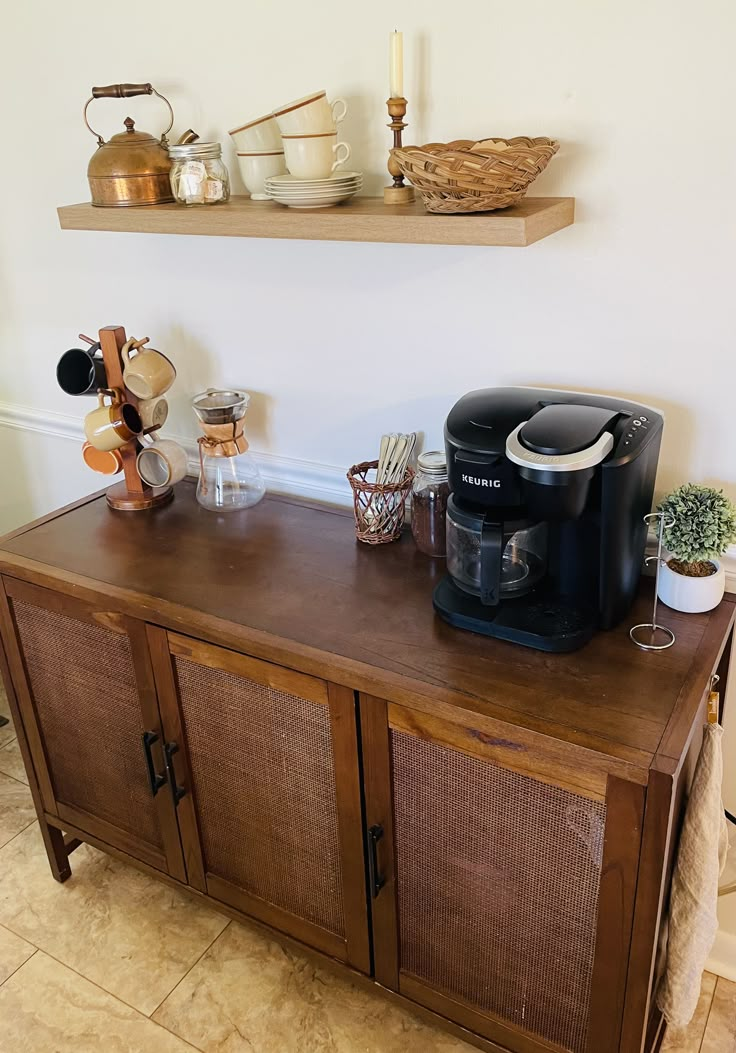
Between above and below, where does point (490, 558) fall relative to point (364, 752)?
above

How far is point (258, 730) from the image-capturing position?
1.51 meters

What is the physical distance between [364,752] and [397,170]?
91 centimetres

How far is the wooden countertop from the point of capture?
3.98 feet

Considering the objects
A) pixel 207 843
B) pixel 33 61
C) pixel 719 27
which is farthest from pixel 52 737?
pixel 719 27

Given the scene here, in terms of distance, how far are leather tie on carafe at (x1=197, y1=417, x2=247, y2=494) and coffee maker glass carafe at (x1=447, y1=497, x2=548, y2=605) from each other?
58 cm

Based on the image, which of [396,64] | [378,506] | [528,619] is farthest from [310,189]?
[528,619]

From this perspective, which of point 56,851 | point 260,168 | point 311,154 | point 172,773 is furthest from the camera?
point 56,851

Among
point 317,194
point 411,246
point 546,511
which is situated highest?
point 317,194

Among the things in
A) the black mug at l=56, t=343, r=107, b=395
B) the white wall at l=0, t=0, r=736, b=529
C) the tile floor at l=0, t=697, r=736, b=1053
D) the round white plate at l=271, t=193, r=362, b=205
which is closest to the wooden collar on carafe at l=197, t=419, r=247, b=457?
the white wall at l=0, t=0, r=736, b=529

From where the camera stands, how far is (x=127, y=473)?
6.22ft

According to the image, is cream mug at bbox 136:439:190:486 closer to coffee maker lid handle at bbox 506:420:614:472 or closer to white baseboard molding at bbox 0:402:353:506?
white baseboard molding at bbox 0:402:353:506

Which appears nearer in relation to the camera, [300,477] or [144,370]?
[144,370]

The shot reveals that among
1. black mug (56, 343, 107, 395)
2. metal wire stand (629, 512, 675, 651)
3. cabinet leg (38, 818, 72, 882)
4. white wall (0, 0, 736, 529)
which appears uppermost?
white wall (0, 0, 736, 529)

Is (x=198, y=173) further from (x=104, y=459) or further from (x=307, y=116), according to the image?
(x=104, y=459)
